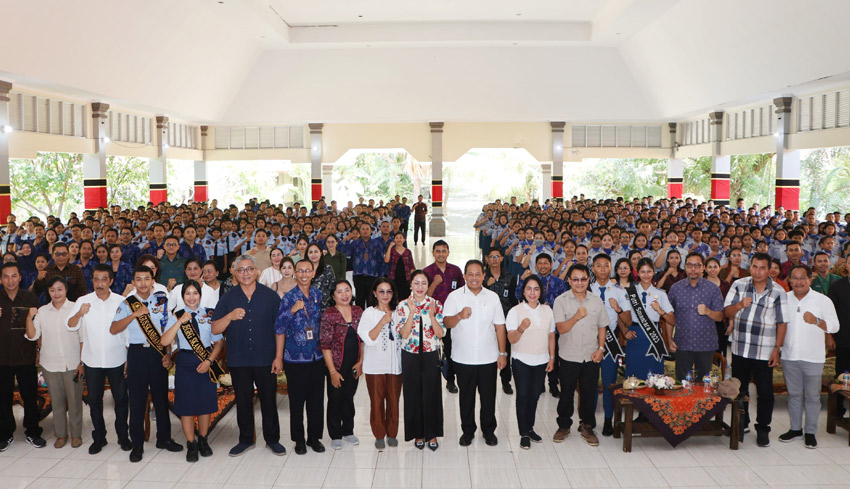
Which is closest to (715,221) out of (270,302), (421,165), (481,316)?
(481,316)

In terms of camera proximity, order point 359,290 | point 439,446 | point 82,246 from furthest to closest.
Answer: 1. point 359,290
2. point 82,246
3. point 439,446

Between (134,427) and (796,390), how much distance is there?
19.2 feet

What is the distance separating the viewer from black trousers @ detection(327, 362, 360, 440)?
6262mm

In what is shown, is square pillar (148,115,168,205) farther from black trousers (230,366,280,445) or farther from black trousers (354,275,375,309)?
black trousers (230,366,280,445)

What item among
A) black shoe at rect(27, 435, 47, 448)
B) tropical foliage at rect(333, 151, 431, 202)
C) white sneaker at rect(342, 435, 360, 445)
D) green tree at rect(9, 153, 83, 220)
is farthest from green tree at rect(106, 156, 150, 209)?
white sneaker at rect(342, 435, 360, 445)

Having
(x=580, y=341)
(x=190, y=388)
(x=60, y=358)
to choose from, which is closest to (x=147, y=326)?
(x=190, y=388)

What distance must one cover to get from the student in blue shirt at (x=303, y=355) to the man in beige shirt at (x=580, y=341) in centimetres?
212

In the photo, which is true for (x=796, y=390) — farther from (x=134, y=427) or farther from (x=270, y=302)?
(x=134, y=427)

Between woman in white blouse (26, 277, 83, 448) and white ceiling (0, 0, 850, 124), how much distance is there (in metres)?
7.83

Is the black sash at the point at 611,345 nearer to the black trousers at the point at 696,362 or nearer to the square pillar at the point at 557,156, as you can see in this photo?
the black trousers at the point at 696,362

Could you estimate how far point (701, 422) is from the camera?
6.27 metres

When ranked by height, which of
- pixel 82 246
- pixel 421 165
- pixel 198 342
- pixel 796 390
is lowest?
pixel 796 390

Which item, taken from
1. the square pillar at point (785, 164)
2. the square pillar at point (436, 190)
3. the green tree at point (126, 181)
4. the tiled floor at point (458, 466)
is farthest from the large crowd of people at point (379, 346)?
the green tree at point (126, 181)

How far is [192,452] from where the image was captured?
6059 millimetres
